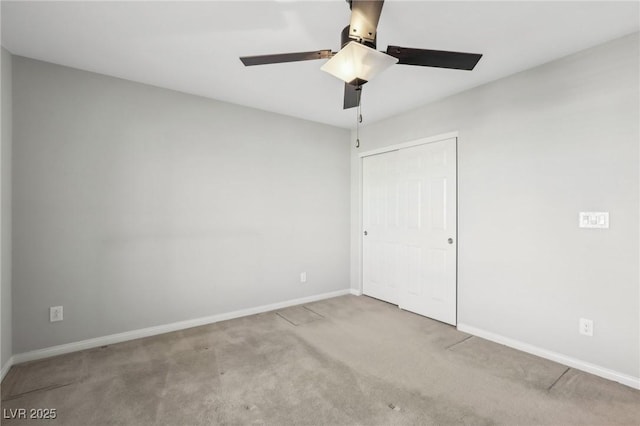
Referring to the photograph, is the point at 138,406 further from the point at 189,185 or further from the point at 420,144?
the point at 420,144

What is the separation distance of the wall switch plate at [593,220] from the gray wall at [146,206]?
2805 millimetres

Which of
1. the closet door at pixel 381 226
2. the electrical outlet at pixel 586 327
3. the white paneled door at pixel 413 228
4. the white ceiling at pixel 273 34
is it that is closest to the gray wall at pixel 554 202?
the electrical outlet at pixel 586 327

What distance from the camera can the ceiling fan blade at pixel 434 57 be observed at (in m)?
1.64

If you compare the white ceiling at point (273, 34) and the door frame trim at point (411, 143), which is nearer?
the white ceiling at point (273, 34)

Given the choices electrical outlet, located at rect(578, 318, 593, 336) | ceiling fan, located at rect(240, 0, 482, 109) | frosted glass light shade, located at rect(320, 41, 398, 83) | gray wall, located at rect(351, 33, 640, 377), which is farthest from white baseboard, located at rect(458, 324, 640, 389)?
frosted glass light shade, located at rect(320, 41, 398, 83)

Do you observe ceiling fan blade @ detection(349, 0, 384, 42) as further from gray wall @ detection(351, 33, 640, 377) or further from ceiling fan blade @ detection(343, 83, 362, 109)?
gray wall @ detection(351, 33, 640, 377)

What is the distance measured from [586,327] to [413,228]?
1785mm

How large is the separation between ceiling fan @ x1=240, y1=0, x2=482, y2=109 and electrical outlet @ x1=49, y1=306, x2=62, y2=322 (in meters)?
2.62

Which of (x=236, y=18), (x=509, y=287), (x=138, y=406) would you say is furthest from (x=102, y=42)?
(x=509, y=287)

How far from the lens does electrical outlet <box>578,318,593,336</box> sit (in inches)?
91.2

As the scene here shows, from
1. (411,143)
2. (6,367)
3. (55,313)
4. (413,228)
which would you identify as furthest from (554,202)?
(6,367)

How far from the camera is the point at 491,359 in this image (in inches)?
99.4

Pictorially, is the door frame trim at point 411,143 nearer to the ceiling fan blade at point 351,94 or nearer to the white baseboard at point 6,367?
the ceiling fan blade at point 351,94

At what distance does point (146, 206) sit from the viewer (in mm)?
2984
